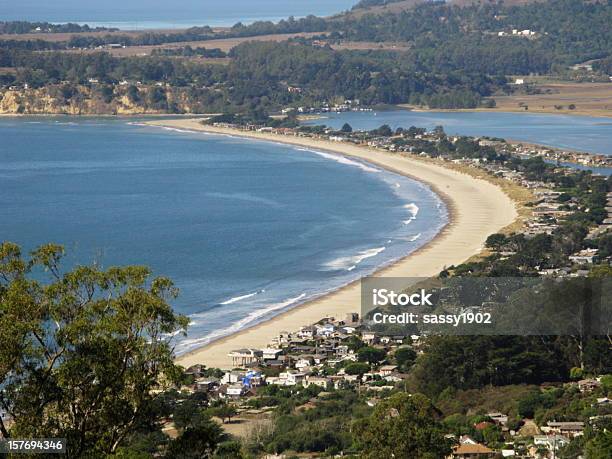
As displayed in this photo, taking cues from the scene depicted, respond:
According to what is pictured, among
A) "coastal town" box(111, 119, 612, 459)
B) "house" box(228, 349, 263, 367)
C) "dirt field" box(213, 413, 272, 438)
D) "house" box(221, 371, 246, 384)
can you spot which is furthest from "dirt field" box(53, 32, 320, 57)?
"dirt field" box(213, 413, 272, 438)

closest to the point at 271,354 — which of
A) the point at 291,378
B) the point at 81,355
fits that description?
the point at 291,378

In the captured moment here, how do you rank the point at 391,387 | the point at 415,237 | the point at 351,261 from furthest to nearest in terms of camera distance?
the point at 415,237 → the point at 351,261 → the point at 391,387

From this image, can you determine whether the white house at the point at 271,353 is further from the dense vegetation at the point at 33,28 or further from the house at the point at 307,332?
the dense vegetation at the point at 33,28

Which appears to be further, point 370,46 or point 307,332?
point 370,46

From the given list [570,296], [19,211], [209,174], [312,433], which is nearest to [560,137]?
[209,174]

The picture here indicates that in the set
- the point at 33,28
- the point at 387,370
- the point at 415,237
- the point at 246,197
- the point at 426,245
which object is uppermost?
the point at 33,28

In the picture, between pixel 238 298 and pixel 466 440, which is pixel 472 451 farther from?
pixel 238 298

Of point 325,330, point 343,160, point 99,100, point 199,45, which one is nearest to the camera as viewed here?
point 325,330
